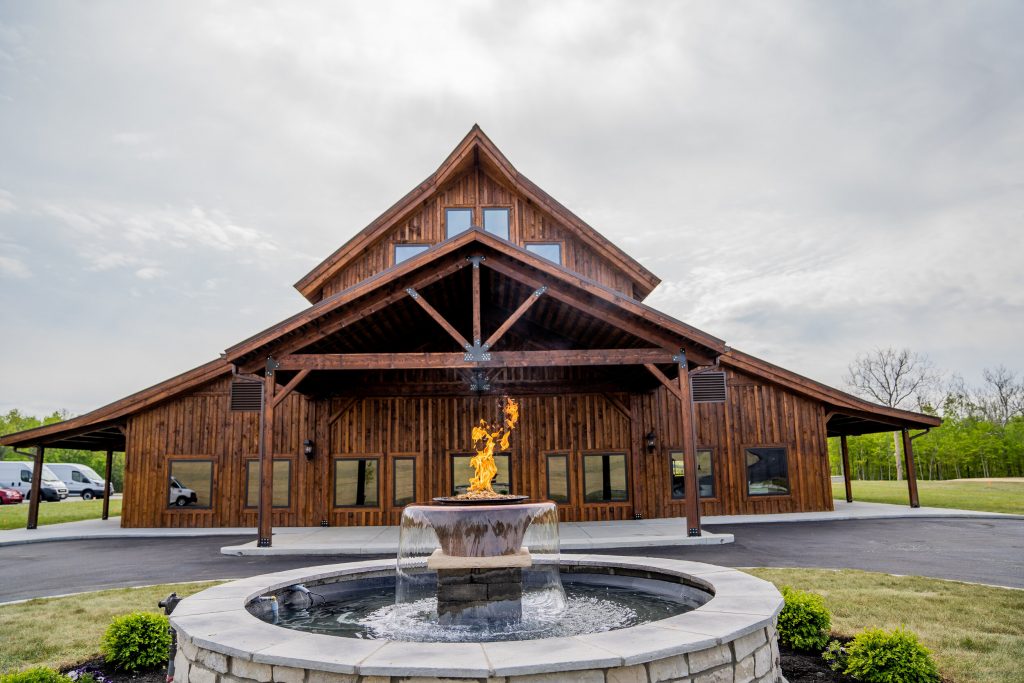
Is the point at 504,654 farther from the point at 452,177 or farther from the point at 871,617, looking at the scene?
the point at 452,177

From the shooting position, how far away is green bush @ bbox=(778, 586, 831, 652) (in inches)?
238

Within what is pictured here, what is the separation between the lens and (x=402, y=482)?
1766 centimetres

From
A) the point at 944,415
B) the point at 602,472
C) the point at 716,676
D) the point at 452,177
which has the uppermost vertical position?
the point at 452,177

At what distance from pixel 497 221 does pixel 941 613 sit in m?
14.5

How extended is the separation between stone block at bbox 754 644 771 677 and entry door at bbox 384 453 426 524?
44.9 ft

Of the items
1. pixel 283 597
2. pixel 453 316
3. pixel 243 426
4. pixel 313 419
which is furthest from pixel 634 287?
pixel 283 597

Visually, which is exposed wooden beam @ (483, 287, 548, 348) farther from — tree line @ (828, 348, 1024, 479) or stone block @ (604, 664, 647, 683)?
tree line @ (828, 348, 1024, 479)

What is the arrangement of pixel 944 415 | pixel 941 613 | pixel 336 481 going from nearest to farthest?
pixel 941 613, pixel 336 481, pixel 944 415

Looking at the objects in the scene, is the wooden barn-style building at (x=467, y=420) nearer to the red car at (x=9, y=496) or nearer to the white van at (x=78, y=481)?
the red car at (x=9, y=496)

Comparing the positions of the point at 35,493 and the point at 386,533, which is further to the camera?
the point at 35,493

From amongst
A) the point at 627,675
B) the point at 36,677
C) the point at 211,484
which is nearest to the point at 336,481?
the point at 211,484

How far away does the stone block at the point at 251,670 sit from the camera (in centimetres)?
396

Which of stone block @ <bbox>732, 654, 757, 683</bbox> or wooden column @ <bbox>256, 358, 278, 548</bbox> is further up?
wooden column @ <bbox>256, 358, 278, 548</bbox>

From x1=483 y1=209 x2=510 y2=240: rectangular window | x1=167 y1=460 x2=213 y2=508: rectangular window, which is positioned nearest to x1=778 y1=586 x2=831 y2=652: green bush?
x1=483 y1=209 x2=510 y2=240: rectangular window
